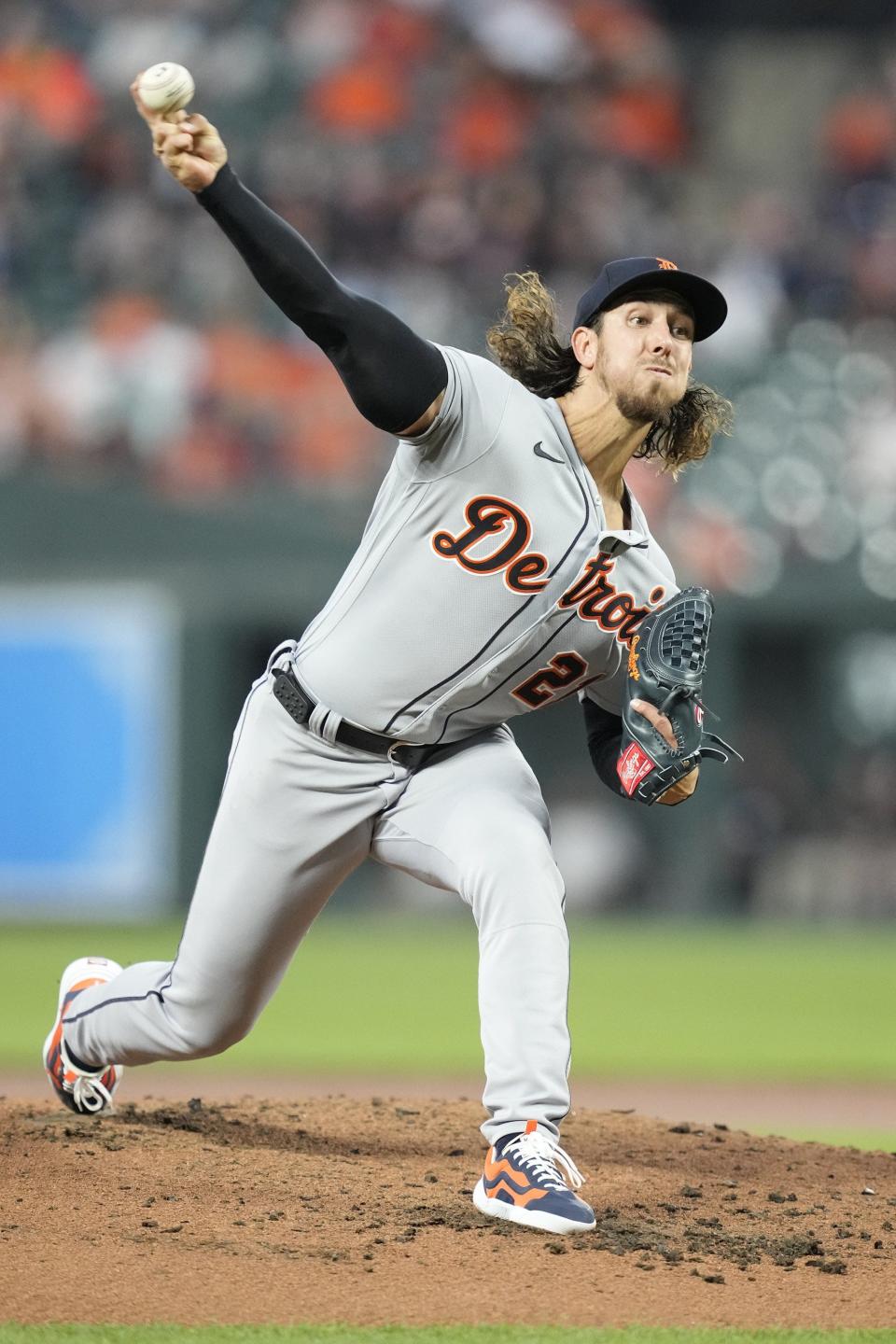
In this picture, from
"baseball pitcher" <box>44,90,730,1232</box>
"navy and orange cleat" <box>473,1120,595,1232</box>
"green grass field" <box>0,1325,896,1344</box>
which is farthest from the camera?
"baseball pitcher" <box>44,90,730,1232</box>

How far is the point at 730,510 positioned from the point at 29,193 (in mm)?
5675

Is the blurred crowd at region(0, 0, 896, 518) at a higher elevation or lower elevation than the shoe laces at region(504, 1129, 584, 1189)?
higher

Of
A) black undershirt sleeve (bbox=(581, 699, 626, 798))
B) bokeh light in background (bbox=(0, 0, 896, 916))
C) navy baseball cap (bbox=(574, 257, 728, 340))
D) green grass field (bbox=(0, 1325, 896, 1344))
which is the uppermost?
bokeh light in background (bbox=(0, 0, 896, 916))

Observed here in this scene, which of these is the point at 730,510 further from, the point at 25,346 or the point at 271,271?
the point at 271,271

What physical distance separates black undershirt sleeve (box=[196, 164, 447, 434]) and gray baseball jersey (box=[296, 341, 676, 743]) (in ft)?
0.38

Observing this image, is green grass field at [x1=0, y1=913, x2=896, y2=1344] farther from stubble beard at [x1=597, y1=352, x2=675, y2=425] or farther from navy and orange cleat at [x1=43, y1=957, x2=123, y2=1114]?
stubble beard at [x1=597, y1=352, x2=675, y2=425]

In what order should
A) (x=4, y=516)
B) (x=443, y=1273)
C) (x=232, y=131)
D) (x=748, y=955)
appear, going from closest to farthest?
(x=443, y=1273)
(x=748, y=955)
(x=4, y=516)
(x=232, y=131)

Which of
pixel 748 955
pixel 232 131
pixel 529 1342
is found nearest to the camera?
pixel 529 1342

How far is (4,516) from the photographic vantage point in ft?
39.8

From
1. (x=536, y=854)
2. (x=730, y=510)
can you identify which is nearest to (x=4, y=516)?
(x=730, y=510)

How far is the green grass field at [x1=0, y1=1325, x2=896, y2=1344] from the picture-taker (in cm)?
278

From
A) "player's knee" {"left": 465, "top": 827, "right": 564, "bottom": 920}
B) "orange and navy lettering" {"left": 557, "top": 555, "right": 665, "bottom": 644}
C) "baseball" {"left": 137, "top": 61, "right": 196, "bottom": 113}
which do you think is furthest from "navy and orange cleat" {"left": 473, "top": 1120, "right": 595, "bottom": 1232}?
"baseball" {"left": 137, "top": 61, "right": 196, "bottom": 113}

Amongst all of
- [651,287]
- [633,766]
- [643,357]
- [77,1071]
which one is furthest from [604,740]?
[77,1071]

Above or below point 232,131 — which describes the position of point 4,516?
below
